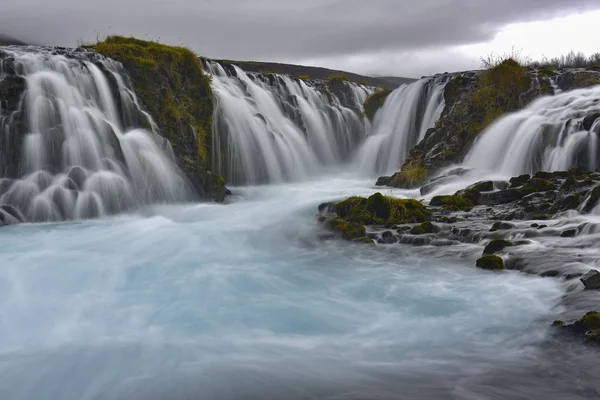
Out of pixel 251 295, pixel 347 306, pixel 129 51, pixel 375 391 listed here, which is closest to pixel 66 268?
pixel 251 295

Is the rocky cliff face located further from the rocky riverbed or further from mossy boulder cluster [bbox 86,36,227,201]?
mossy boulder cluster [bbox 86,36,227,201]

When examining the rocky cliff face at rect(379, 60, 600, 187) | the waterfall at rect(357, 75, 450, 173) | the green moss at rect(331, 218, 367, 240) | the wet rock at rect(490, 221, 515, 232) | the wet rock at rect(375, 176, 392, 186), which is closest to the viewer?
the wet rock at rect(490, 221, 515, 232)

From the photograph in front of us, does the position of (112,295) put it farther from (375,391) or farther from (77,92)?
(77,92)

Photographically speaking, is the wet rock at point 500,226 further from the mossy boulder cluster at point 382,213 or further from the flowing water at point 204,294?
the mossy boulder cluster at point 382,213

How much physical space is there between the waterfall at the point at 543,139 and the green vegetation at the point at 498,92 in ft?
2.62

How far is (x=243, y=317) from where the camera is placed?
8344 mm

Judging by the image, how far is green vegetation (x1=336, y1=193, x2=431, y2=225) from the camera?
14.0m

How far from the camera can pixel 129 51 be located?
19000mm

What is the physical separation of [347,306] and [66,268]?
5654mm

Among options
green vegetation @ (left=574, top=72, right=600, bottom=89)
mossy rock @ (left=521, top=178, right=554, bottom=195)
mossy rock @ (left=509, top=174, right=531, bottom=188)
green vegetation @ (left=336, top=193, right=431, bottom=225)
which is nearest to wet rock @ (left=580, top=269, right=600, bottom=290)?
green vegetation @ (left=336, top=193, right=431, bottom=225)

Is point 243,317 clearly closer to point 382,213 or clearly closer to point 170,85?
point 382,213

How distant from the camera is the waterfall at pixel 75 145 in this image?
14.7m

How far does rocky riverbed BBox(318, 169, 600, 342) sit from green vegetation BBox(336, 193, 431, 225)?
26 mm

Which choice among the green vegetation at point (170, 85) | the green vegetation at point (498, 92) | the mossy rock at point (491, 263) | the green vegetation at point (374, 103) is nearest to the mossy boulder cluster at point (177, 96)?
the green vegetation at point (170, 85)
